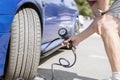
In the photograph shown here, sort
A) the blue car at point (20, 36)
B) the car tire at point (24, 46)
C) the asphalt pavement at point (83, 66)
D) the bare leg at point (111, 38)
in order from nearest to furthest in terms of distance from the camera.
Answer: the bare leg at point (111, 38)
the blue car at point (20, 36)
the car tire at point (24, 46)
the asphalt pavement at point (83, 66)

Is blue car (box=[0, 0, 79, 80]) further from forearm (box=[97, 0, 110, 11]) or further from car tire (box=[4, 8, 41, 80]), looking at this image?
forearm (box=[97, 0, 110, 11])

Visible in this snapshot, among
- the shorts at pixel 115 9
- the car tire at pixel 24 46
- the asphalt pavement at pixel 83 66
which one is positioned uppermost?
the shorts at pixel 115 9

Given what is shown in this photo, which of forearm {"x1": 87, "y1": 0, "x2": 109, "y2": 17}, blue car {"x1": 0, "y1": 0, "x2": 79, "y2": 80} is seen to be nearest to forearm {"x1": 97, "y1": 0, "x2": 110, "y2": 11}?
forearm {"x1": 87, "y1": 0, "x2": 109, "y2": 17}

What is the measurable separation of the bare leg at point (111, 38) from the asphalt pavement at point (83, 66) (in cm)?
153

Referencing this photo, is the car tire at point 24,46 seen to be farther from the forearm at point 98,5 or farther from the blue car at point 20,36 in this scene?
the forearm at point 98,5

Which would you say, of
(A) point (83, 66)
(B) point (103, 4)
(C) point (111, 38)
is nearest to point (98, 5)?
(B) point (103, 4)

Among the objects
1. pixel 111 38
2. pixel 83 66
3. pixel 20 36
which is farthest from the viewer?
pixel 83 66

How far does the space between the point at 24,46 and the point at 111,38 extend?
901 millimetres

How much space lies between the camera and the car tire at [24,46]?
362 cm

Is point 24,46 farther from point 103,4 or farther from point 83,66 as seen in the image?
point 83,66

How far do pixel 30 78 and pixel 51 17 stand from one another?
1135mm

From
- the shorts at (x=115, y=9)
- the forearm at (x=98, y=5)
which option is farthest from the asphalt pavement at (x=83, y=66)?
the shorts at (x=115, y=9)

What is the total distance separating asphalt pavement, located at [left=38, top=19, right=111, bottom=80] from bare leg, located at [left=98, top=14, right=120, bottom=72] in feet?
5.03

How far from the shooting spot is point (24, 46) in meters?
3.69
